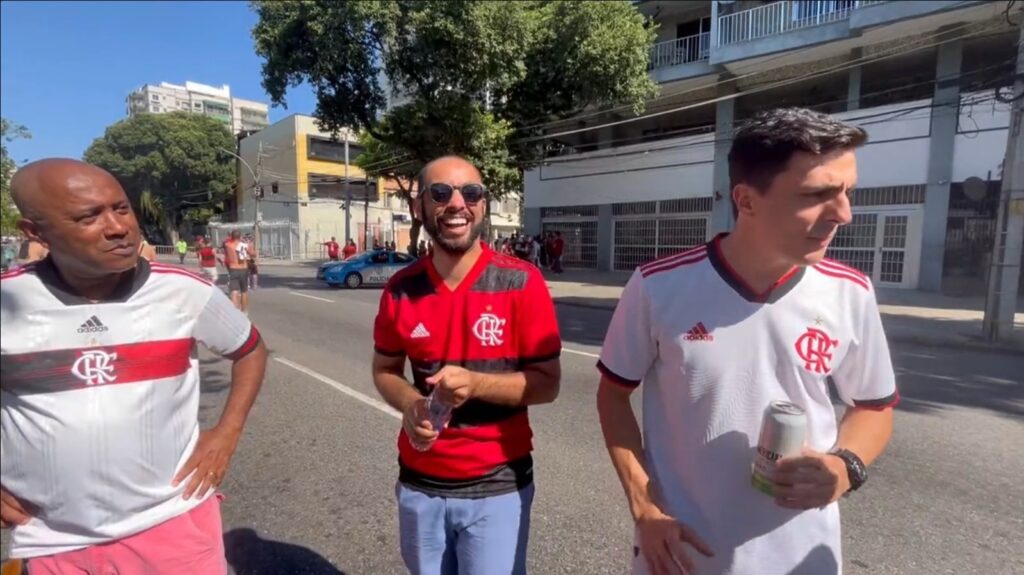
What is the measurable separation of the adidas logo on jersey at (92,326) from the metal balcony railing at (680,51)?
21.0 meters

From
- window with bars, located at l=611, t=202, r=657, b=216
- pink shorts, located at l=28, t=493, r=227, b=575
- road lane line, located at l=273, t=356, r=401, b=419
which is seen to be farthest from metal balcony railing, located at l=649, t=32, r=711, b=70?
pink shorts, located at l=28, t=493, r=227, b=575

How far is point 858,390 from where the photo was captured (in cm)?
153

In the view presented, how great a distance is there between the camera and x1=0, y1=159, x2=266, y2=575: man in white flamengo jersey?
1006mm

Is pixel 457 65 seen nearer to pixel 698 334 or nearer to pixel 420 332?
pixel 420 332

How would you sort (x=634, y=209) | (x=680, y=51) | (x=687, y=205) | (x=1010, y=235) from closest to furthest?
(x=1010, y=235) → (x=680, y=51) → (x=687, y=205) → (x=634, y=209)

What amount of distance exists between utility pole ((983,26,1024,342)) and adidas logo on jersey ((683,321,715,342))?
422 inches

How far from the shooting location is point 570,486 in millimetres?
3914

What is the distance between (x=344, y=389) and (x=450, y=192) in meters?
4.97

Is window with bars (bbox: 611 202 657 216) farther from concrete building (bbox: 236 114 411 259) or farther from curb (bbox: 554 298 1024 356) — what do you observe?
concrete building (bbox: 236 114 411 259)

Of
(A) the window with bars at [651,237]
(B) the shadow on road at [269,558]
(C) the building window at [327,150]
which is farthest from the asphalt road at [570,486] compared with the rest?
(C) the building window at [327,150]

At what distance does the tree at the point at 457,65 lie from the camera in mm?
15023

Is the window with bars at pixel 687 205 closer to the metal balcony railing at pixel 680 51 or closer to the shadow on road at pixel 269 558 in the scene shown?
the metal balcony railing at pixel 680 51

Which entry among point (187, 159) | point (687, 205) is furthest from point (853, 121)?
point (187, 159)

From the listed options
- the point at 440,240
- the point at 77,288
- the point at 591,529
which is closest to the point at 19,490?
the point at 77,288
